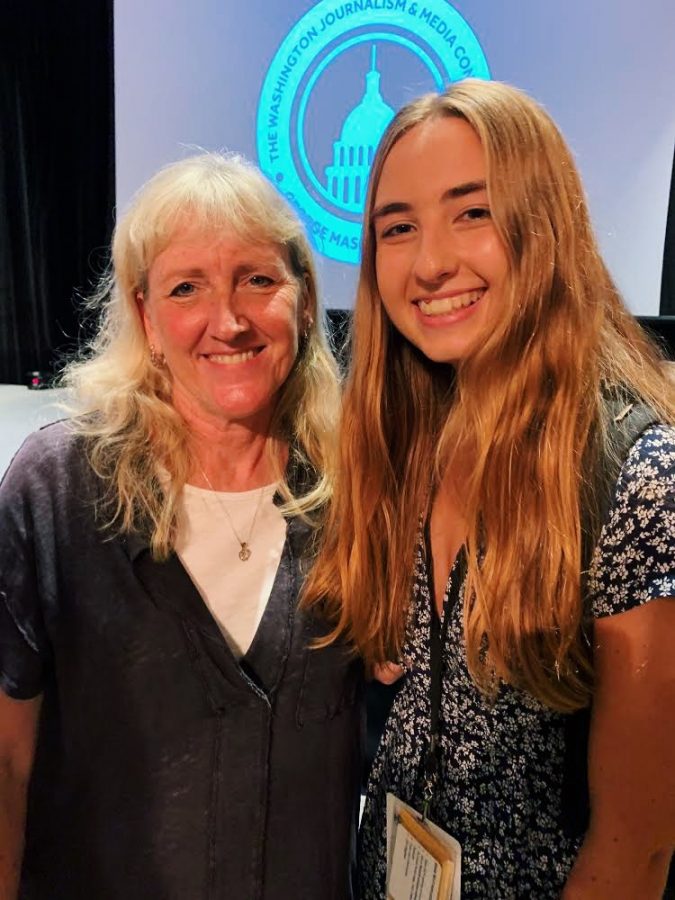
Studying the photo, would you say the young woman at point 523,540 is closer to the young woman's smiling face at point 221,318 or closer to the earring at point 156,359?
the young woman's smiling face at point 221,318

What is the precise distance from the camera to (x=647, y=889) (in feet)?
2.95

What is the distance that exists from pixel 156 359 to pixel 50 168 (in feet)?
10.6

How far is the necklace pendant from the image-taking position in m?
1.17

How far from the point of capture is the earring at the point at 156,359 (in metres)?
1.29

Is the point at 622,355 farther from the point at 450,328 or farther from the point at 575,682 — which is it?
the point at 575,682

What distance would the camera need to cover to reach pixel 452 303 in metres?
1.01

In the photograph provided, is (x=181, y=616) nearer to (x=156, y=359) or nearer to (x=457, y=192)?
(x=156, y=359)

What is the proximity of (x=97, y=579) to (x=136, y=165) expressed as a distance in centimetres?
273

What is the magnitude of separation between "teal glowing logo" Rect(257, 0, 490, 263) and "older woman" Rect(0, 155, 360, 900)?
183 cm

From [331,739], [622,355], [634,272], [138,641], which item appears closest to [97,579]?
[138,641]

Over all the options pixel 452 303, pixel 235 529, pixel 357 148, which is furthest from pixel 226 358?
pixel 357 148

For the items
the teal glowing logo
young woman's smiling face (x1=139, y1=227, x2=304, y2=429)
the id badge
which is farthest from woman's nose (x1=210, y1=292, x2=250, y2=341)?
the teal glowing logo

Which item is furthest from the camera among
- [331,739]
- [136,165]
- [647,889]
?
[136,165]

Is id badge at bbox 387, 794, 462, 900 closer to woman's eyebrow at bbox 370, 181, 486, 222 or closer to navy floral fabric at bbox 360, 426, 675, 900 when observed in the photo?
navy floral fabric at bbox 360, 426, 675, 900
